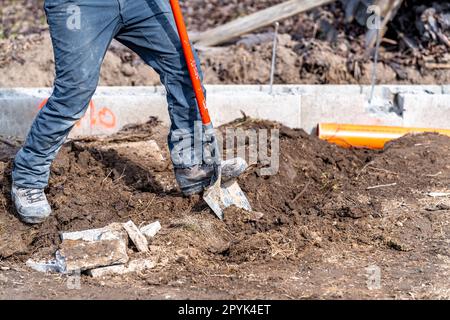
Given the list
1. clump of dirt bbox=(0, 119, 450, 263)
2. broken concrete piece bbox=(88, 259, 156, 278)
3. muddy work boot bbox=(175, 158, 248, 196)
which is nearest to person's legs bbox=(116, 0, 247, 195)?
muddy work boot bbox=(175, 158, 248, 196)

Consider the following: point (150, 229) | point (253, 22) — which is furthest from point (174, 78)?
point (253, 22)

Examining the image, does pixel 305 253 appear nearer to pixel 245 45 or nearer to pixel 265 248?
pixel 265 248

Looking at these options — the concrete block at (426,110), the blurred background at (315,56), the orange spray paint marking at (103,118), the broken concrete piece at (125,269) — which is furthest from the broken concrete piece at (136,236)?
the concrete block at (426,110)

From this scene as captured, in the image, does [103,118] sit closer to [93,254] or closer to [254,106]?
[254,106]

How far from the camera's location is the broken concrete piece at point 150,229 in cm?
467

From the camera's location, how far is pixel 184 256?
446cm

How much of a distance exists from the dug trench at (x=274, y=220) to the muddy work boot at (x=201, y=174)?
11 cm

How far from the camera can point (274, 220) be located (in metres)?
4.89

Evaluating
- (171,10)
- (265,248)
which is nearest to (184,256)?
(265,248)

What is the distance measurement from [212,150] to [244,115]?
4.79 ft

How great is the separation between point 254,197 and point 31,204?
1461 mm

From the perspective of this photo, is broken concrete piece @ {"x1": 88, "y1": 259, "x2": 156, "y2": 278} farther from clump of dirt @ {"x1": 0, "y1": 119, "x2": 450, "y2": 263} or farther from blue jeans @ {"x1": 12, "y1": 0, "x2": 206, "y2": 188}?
blue jeans @ {"x1": 12, "y1": 0, "x2": 206, "y2": 188}
